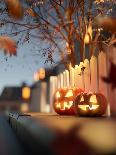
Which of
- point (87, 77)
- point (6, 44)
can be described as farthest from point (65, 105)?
point (6, 44)

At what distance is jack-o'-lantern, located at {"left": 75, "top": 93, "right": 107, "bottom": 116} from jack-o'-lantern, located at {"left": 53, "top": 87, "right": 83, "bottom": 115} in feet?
3.29

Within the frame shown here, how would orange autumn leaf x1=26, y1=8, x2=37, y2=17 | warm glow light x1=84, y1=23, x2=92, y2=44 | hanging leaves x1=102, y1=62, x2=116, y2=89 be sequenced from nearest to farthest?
hanging leaves x1=102, y1=62, x2=116, y2=89
orange autumn leaf x1=26, y1=8, x2=37, y2=17
warm glow light x1=84, y1=23, x2=92, y2=44

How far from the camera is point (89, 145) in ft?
4.54

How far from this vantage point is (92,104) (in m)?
5.05

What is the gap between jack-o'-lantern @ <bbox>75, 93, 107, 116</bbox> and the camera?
4.93m

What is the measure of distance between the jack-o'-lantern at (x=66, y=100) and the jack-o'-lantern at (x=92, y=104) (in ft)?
3.29

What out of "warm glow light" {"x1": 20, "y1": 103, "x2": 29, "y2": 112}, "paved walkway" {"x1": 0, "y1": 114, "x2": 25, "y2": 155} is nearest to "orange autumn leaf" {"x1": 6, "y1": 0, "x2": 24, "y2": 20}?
"paved walkway" {"x1": 0, "y1": 114, "x2": 25, "y2": 155}

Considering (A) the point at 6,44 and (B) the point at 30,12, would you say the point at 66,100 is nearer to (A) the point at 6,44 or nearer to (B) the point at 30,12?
(B) the point at 30,12

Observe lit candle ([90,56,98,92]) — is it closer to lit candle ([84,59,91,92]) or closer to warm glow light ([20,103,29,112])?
lit candle ([84,59,91,92])

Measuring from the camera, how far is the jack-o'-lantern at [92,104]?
16.2ft

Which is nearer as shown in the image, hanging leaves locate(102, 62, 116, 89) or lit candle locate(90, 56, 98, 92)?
hanging leaves locate(102, 62, 116, 89)

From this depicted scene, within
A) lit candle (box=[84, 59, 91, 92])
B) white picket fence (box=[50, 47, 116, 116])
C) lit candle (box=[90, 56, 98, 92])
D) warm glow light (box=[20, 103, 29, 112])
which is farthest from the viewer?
warm glow light (box=[20, 103, 29, 112])

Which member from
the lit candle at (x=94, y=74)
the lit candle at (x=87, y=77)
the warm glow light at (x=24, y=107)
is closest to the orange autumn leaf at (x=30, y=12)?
the lit candle at (x=87, y=77)

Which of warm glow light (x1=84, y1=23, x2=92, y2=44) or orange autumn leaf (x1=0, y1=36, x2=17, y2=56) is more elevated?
warm glow light (x1=84, y1=23, x2=92, y2=44)
